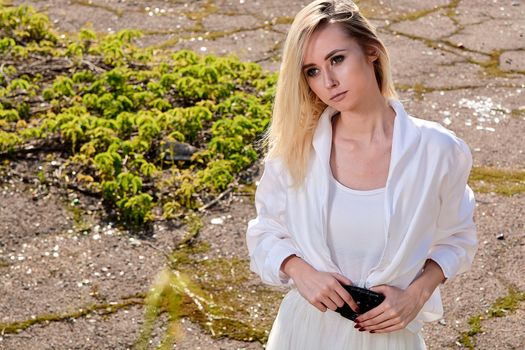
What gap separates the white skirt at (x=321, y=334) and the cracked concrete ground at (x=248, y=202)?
93cm

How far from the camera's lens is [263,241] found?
2094 mm

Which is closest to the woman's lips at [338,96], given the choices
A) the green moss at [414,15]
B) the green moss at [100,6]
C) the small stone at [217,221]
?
the small stone at [217,221]

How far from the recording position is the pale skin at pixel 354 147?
1.92 m

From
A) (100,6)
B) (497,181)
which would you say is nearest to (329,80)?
(497,181)

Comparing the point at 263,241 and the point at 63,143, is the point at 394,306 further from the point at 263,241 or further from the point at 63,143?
the point at 63,143

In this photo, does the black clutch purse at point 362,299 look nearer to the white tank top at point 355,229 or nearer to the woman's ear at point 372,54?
the white tank top at point 355,229

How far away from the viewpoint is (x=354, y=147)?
2.03 m

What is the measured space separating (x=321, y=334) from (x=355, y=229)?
26 cm

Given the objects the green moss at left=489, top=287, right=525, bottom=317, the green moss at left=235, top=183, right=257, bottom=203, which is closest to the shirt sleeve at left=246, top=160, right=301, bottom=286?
the green moss at left=489, top=287, right=525, bottom=317

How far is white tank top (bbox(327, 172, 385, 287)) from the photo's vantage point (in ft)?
6.37

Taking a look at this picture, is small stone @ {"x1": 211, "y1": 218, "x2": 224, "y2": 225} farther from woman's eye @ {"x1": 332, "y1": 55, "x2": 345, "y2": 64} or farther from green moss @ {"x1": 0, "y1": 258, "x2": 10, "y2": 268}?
woman's eye @ {"x1": 332, "y1": 55, "x2": 345, "y2": 64}

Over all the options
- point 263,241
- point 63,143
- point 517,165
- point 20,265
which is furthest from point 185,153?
point 263,241

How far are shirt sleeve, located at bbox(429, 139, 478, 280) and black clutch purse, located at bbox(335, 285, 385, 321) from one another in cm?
17

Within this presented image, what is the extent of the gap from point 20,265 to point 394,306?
186cm
